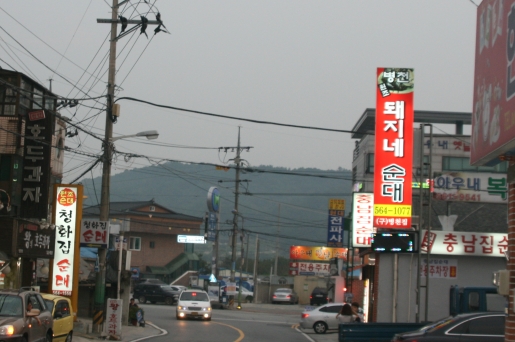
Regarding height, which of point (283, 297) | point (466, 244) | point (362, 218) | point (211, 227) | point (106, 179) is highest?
point (106, 179)

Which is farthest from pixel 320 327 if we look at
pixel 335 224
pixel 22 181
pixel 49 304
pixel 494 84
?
pixel 494 84

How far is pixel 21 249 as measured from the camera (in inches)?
997

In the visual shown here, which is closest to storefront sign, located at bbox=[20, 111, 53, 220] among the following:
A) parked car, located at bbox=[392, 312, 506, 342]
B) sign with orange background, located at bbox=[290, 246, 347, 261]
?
parked car, located at bbox=[392, 312, 506, 342]

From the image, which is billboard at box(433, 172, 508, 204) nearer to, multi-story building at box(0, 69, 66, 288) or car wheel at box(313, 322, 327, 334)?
car wheel at box(313, 322, 327, 334)

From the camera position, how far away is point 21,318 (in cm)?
1528

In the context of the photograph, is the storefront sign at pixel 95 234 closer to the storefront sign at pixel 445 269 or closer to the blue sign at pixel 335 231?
the storefront sign at pixel 445 269

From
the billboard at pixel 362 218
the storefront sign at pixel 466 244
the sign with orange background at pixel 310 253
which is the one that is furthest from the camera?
the sign with orange background at pixel 310 253

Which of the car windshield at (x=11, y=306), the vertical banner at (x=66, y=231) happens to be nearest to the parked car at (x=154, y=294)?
the vertical banner at (x=66, y=231)

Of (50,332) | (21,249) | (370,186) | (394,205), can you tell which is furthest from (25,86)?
(370,186)

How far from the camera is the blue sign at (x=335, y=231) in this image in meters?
51.5

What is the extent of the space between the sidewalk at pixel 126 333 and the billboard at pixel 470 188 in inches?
574

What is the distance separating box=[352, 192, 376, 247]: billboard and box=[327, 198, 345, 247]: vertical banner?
19.3 metres

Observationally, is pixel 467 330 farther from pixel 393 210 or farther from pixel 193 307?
pixel 193 307

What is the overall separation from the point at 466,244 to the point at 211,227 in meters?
32.3
